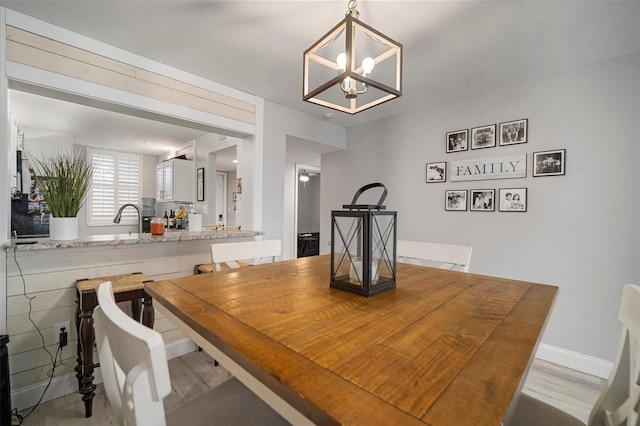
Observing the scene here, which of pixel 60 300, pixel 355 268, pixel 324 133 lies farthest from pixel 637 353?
pixel 324 133

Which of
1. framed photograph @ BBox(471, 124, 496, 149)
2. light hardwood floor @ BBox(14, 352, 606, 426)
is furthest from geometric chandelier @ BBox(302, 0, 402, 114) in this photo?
light hardwood floor @ BBox(14, 352, 606, 426)

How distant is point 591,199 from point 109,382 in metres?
3.10

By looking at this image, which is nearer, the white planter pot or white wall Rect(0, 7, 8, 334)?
white wall Rect(0, 7, 8, 334)

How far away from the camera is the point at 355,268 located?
3.54ft

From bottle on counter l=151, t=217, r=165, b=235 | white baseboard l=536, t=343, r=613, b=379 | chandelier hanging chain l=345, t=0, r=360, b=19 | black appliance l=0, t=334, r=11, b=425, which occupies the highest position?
chandelier hanging chain l=345, t=0, r=360, b=19

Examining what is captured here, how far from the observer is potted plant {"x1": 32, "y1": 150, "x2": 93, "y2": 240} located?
70.1 inches

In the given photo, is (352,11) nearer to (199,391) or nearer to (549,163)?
(549,163)

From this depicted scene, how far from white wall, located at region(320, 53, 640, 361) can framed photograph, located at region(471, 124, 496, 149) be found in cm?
6

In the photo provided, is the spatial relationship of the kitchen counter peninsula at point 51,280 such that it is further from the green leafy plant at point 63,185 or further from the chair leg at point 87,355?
the chair leg at point 87,355

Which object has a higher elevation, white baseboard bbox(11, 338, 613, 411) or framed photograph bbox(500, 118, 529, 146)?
framed photograph bbox(500, 118, 529, 146)

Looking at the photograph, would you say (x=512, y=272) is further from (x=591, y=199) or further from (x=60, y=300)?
(x=60, y=300)

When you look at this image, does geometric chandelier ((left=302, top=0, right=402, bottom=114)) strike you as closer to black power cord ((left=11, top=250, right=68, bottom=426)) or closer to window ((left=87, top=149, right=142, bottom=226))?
black power cord ((left=11, top=250, right=68, bottom=426))

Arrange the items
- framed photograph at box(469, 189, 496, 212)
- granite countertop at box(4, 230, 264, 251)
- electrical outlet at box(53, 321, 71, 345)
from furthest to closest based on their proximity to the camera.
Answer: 1. framed photograph at box(469, 189, 496, 212)
2. electrical outlet at box(53, 321, 71, 345)
3. granite countertop at box(4, 230, 264, 251)

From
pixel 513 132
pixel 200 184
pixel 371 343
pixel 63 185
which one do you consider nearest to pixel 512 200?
pixel 513 132
